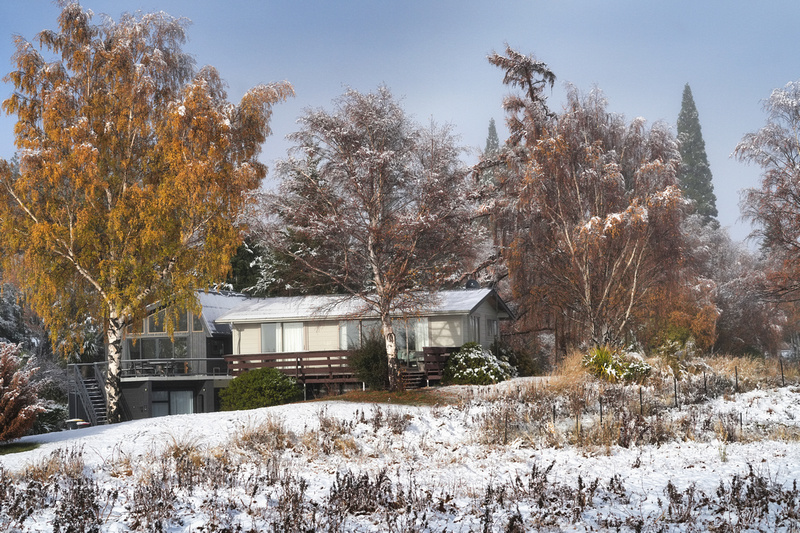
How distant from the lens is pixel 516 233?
29.2m

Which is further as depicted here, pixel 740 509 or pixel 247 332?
pixel 247 332

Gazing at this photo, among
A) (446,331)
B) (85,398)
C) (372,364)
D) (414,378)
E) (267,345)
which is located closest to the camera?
(372,364)

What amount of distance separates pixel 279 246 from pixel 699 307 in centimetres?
2457

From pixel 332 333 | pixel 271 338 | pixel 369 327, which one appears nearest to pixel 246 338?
pixel 271 338

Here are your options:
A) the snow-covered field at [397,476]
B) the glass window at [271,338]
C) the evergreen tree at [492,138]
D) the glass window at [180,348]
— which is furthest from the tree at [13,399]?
the evergreen tree at [492,138]

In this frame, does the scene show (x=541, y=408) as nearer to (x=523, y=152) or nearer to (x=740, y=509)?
(x=740, y=509)

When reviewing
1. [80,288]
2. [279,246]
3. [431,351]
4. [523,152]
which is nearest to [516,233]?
[523,152]

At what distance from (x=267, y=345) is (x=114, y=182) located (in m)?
10.6

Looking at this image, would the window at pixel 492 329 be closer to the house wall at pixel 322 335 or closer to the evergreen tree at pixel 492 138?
the house wall at pixel 322 335

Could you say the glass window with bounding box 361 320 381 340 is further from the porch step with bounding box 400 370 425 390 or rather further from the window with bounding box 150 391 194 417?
the window with bounding box 150 391 194 417

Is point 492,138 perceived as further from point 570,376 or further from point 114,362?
point 114,362

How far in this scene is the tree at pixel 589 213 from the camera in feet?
86.8

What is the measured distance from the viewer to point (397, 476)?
942 cm

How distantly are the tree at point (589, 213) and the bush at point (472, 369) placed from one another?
5.28 m
